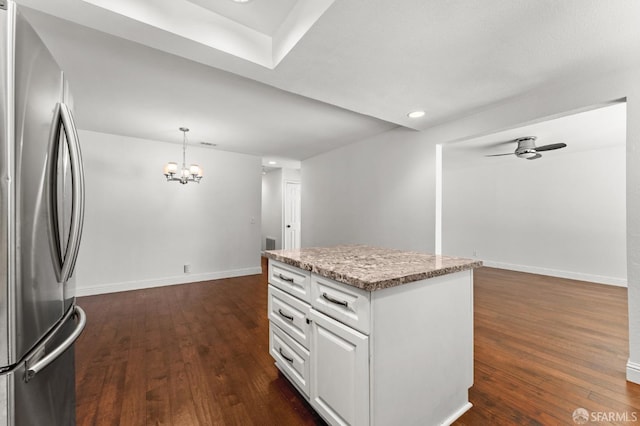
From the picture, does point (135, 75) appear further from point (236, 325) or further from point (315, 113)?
point (236, 325)

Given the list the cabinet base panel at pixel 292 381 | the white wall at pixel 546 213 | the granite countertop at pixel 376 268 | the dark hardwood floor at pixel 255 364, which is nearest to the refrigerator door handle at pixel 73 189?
the granite countertop at pixel 376 268

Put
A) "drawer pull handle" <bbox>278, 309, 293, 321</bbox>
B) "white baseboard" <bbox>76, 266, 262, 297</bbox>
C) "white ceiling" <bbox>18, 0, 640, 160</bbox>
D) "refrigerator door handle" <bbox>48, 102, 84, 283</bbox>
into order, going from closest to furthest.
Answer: "refrigerator door handle" <bbox>48, 102, 84, 283</bbox> < "white ceiling" <bbox>18, 0, 640, 160</bbox> < "drawer pull handle" <bbox>278, 309, 293, 321</bbox> < "white baseboard" <bbox>76, 266, 262, 297</bbox>

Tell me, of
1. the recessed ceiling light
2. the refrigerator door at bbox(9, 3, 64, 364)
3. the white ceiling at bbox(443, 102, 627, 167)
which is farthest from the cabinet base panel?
the white ceiling at bbox(443, 102, 627, 167)

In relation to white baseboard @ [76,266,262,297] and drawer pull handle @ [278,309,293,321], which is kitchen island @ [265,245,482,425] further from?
white baseboard @ [76,266,262,297]

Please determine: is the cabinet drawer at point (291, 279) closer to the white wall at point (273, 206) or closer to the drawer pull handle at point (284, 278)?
the drawer pull handle at point (284, 278)

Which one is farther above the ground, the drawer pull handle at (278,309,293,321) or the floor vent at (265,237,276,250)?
the drawer pull handle at (278,309,293,321)

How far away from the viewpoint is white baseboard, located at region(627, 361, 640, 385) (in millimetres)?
1922

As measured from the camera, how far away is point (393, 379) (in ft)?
4.22

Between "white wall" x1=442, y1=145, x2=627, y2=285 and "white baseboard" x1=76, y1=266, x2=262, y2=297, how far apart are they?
477cm

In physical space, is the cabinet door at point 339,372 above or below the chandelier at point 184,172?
below

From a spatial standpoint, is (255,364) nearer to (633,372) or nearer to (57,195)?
(57,195)

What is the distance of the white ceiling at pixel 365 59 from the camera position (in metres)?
1.48

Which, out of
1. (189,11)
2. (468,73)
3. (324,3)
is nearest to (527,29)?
(468,73)

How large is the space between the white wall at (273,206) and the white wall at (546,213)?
4.29 m
